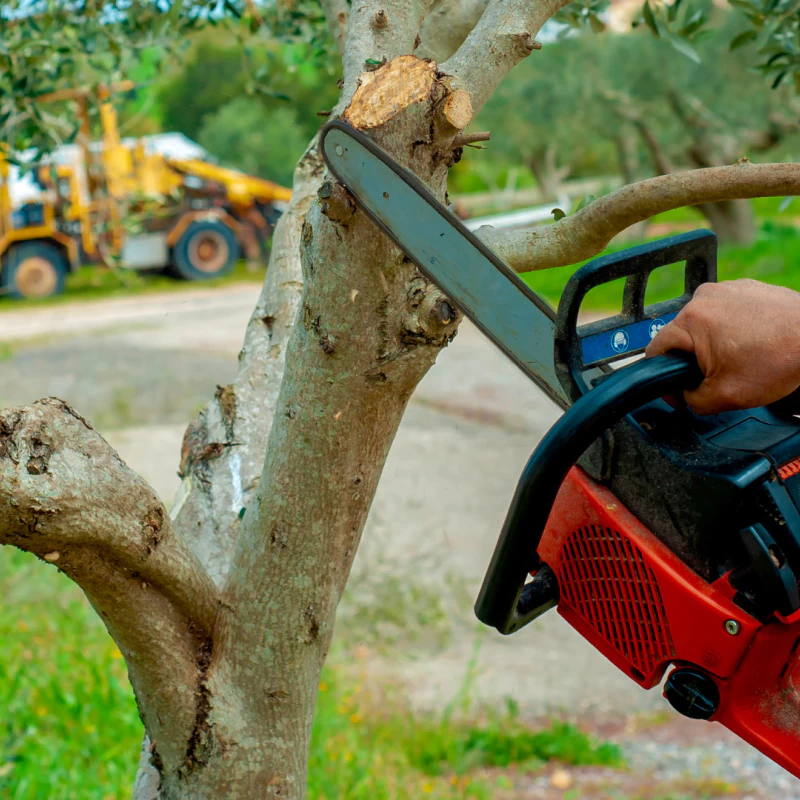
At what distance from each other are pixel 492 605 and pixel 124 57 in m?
2.41

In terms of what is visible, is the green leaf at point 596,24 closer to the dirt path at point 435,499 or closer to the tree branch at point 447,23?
the tree branch at point 447,23

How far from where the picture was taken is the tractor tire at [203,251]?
15117 mm

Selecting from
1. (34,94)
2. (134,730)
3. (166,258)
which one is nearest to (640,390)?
(34,94)

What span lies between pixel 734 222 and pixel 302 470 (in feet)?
46.5

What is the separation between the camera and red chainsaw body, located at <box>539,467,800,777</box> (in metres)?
1.10

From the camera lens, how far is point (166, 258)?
1515 cm

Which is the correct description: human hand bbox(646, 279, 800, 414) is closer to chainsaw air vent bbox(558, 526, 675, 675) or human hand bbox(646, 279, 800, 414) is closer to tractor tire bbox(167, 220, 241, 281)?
chainsaw air vent bbox(558, 526, 675, 675)

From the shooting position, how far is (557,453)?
3.42 ft

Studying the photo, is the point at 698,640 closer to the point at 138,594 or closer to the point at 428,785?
the point at 138,594

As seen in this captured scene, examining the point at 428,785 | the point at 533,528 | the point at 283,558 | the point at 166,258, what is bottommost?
the point at 166,258

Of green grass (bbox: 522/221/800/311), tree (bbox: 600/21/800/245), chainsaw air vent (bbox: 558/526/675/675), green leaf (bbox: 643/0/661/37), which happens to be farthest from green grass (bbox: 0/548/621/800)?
tree (bbox: 600/21/800/245)

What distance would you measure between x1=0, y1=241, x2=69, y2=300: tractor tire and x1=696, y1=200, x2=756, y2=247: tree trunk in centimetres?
1029

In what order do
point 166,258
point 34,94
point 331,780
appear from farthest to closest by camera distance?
point 166,258 < point 331,780 < point 34,94

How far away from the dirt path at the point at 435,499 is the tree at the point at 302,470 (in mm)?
2302
